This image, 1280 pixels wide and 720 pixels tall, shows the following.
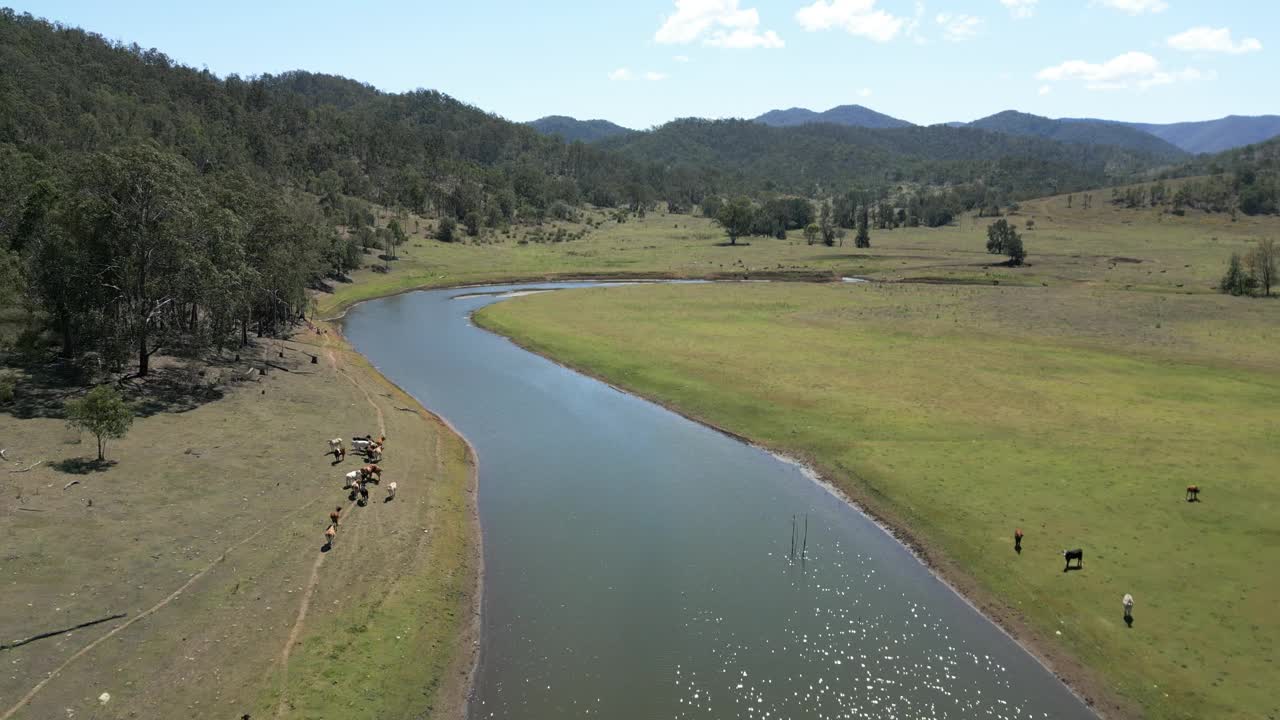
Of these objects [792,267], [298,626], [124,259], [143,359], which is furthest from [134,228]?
[792,267]

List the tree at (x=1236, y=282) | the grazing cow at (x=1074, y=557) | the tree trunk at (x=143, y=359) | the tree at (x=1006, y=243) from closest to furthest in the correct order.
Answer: the grazing cow at (x=1074, y=557), the tree trunk at (x=143, y=359), the tree at (x=1236, y=282), the tree at (x=1006, y=243)

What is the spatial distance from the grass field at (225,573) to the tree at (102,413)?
2.41 meters

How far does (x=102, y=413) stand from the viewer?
136ft

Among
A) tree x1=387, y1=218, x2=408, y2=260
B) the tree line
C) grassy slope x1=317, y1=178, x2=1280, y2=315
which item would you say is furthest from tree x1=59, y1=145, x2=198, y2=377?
tree x1=387, y1=218, x2=408, y2=260

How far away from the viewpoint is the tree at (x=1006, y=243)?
561 feet

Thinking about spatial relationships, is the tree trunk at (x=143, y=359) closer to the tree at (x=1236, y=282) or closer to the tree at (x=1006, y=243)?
the tree at (x=1236, y=282)

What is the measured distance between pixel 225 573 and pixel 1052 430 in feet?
186

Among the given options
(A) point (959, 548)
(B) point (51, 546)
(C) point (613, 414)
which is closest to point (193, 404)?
(B) point (51, 546)

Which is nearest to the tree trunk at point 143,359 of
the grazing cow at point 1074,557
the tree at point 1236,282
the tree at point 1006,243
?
the grazing cow at point 1074,557

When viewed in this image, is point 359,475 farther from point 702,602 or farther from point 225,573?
point 702,602

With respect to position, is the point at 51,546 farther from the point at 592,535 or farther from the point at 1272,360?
the point at 1272,360

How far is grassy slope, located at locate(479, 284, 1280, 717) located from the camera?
34.1 m

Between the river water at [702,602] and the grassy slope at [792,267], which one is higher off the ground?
the grassy slope at [792,267]

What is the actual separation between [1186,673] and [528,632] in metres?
27.7
